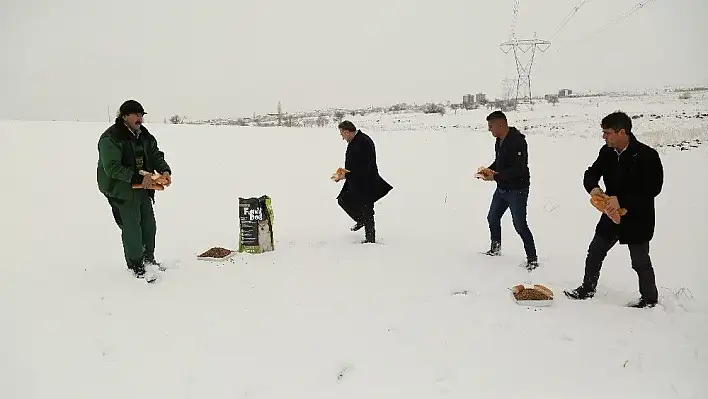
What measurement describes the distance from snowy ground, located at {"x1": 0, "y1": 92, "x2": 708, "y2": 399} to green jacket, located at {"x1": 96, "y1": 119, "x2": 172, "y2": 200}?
3.08ft

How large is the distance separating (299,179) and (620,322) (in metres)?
8.98

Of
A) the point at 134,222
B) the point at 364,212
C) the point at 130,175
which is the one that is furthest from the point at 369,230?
the point at 130,175

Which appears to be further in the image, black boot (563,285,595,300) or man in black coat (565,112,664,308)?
black boot (563,285,595,300)

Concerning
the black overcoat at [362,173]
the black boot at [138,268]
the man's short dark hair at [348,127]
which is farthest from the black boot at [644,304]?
the black boot at [138,268]

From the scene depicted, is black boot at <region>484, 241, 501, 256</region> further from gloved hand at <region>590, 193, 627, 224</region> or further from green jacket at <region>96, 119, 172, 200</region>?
green jacket at <region>96, 119, 172, 200</region>

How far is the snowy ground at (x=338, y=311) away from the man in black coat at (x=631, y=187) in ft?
1.48

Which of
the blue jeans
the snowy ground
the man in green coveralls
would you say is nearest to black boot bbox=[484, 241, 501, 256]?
the snowy ground

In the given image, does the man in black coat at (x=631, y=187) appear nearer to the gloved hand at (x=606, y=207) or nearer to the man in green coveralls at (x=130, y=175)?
the gloved hand at (x=606, y=207)

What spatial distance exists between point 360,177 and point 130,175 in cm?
273

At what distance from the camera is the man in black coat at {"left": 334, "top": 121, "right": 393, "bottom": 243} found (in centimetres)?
621

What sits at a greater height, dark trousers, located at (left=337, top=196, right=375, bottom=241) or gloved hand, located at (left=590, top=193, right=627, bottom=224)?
gloved hand, located at (left=590, top=193, right=627, bottom=224)

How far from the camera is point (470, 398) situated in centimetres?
306

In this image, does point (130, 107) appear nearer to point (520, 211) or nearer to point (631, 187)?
point (520, 211)

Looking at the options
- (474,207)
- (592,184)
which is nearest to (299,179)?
(474,207)
